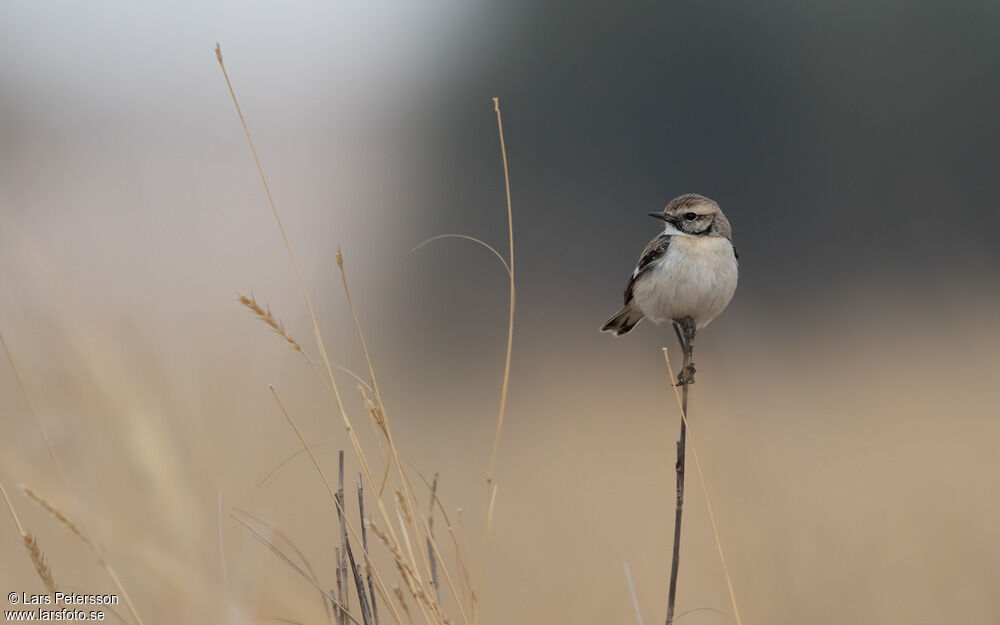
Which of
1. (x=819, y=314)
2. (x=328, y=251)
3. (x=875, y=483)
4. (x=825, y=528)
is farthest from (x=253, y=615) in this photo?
(x=819, y=314)

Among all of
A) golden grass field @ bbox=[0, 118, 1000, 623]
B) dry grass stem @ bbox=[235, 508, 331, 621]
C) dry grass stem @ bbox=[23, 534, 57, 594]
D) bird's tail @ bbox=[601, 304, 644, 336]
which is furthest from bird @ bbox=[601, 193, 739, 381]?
dry grass stem @ bbox=[23, 534, 57, 594]

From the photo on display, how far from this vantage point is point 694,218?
2750 mm

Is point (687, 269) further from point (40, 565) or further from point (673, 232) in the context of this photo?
point (40, 565)

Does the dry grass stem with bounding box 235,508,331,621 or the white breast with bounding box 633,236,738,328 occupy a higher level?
the white breast with bounding box 633,236,738,328

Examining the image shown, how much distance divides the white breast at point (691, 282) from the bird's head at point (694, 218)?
1.7 inches

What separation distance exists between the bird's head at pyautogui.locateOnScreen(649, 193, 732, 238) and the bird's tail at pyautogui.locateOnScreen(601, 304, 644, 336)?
37cm

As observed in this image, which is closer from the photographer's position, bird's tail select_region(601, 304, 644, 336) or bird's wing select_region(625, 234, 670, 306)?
bird's wing select_region(625, 234, 670, 306)

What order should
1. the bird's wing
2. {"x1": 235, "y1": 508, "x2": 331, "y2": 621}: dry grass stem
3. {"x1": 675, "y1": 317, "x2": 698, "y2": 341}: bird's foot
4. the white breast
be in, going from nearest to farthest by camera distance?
1. {"x1": 235, "y1": 508, "x2": 331, "y2": 621}: dry grass stem
2. {"x1": 675, "y1": 317, "x2": 698, "y2": 341}: bird's foot
3. the white breast
4. the bird's wing

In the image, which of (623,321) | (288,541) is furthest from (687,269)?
(288,541)

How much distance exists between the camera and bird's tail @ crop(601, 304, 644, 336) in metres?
3.03

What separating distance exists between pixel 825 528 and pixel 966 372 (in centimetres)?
348

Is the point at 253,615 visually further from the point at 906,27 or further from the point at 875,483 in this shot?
the point at 906,27

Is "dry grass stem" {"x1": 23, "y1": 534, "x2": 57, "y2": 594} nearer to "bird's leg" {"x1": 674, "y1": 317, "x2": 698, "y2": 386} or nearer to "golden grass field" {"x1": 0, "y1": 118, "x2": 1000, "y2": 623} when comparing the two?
"golden grass field" {"x1": 0, "y1": 118, "x2": 1000, "y2": 623}
